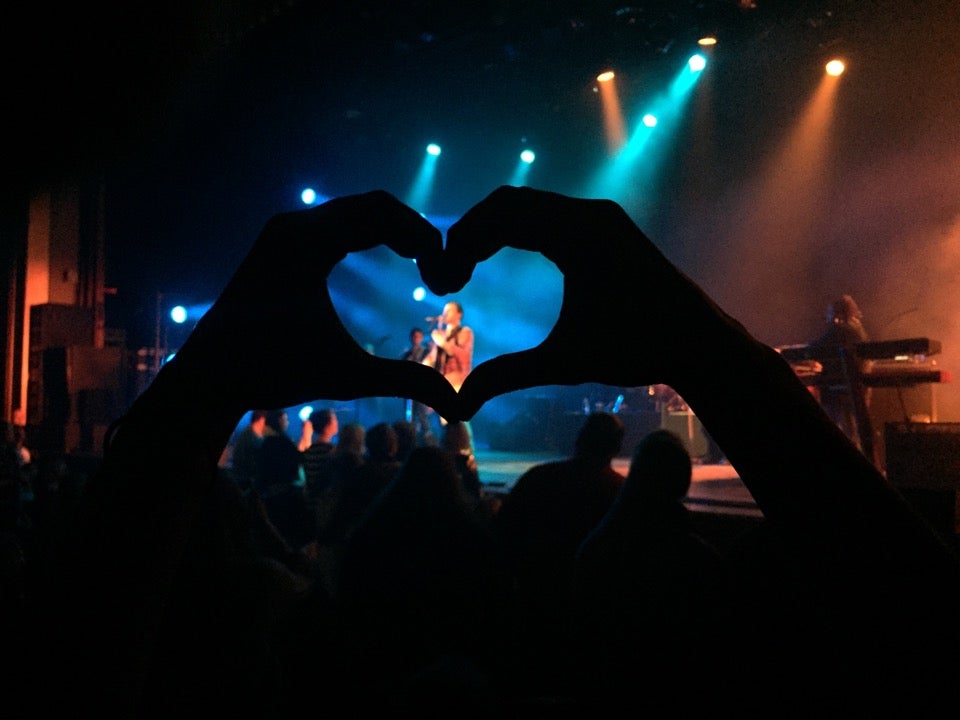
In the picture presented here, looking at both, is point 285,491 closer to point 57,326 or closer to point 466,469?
point 466,469

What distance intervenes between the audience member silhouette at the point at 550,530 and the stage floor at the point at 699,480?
2.25 feet

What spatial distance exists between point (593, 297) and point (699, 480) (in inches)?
270

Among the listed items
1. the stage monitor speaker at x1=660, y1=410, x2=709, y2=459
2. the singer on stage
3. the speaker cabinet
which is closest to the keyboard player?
the stage monitor speaker at x1=660, y1=410, x2=709, y2=459

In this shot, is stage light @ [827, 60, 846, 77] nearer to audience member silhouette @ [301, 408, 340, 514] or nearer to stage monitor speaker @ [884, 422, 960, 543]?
stage monitor speaker @ [884, 422, 960, 543]

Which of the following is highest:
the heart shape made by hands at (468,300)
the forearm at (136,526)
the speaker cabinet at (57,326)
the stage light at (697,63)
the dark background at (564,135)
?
the stage light at (697,63)

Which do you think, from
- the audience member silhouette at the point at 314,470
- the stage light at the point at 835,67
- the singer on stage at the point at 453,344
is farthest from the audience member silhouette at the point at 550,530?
the stage light at the point at 835,67

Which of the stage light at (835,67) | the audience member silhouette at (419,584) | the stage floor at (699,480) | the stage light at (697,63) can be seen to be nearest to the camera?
the audience member silhouette at (419,584)

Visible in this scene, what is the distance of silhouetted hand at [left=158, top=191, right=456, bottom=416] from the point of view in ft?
1.63

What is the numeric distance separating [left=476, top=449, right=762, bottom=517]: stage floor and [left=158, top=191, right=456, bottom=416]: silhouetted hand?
2250mm

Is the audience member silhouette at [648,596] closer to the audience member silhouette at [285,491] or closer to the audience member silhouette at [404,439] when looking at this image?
the audience member silhouette at [285,491]

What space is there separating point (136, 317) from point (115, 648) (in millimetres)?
13448

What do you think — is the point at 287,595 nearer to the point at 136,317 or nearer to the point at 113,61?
the point at 113,61

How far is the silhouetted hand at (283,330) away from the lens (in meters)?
0.50

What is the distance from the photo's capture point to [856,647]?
0.40m
